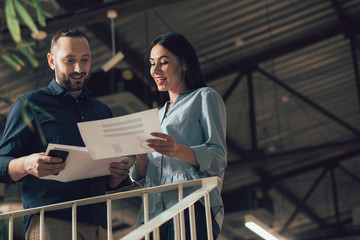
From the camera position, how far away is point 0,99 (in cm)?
784

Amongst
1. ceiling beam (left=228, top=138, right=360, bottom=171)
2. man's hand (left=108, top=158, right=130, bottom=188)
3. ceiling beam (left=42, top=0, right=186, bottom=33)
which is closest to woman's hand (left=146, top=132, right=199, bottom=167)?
man's hand (left=108, top=158, right=130, bottom=188)

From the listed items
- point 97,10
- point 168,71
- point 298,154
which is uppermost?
point 97,10

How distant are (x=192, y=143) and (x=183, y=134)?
5cm

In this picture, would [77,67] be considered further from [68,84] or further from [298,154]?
[298,154]

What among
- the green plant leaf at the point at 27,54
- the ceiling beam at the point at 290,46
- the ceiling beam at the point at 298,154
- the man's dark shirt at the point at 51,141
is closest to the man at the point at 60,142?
the man's dark shirt at the point at 51,141

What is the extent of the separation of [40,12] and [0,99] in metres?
6.80

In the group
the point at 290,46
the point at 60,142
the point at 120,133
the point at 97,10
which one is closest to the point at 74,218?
the point at 60,142

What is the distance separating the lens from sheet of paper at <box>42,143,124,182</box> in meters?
A: 2.10

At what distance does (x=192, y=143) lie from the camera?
2.24 metres

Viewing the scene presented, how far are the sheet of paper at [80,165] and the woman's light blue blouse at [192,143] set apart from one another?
0.19 meters

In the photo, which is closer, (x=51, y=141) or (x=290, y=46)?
(x=51, y=141)

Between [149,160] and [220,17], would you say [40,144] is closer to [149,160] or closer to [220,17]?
[149,160]

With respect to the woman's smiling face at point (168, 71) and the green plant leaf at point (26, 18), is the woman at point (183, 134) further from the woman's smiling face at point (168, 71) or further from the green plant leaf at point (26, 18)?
the green plant leaf at point (26, 18)

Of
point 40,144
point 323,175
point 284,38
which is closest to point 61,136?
point 40,144
